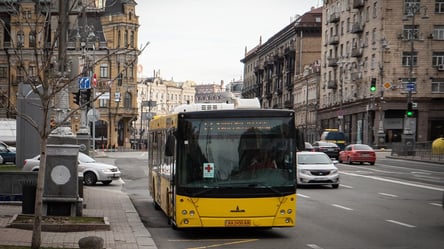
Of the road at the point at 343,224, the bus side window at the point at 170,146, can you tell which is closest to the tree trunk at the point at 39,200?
the road at the point at 343,224

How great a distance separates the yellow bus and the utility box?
105 inches

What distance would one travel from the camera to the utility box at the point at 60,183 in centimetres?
1578

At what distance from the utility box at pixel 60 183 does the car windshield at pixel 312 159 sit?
14.7m

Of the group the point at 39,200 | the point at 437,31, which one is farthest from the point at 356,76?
the point at 39,200

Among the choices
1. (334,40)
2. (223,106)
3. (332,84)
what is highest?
(334,40)

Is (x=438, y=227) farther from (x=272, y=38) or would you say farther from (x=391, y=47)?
(x=272, y=38)

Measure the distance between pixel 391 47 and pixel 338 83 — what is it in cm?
1501

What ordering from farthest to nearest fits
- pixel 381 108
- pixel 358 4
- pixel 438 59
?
pixel 358 4 → pixel 438 59 → pixel 381 108

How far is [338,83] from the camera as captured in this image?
3501 inches

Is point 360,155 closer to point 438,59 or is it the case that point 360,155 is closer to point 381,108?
point 381,108

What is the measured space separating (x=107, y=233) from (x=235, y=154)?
3.02 metres

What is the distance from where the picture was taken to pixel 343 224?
54.9ft

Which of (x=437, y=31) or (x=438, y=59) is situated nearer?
(x=437, y=31)

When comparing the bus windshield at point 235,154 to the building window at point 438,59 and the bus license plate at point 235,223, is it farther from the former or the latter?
the building window at point 438,59
